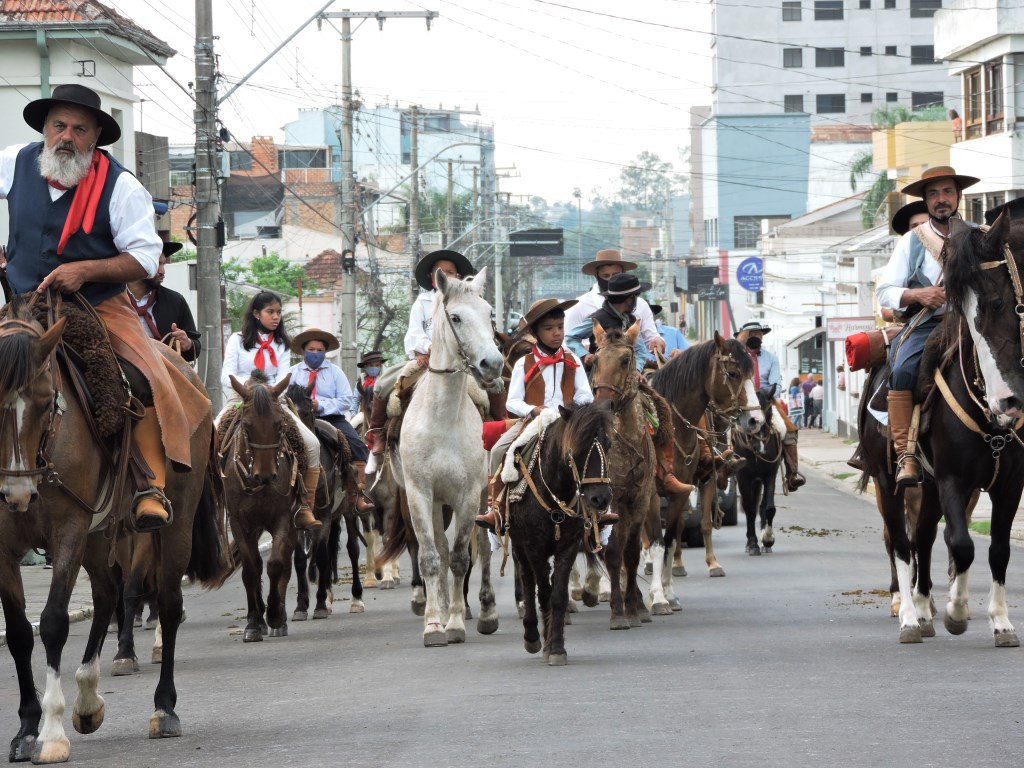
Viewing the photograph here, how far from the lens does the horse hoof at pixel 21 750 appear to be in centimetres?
782

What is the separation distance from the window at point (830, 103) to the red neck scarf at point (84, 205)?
11258 centimetres

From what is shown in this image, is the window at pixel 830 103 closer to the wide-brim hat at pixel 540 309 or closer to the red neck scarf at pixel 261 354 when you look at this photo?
the red neck scarf at pixel 261 354

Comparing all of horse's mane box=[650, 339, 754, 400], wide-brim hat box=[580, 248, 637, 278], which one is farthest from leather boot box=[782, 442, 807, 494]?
horse's mane box=[650, 339, 754, 400]

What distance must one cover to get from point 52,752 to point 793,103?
113 m

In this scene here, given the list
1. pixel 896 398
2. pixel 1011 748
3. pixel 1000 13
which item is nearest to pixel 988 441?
pixel 896 398

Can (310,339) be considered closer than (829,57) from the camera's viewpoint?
Yes

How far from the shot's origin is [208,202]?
23.7 meters

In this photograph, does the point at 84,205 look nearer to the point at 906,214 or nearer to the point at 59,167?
the point at 59,167

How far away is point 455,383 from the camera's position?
12969 millimetres

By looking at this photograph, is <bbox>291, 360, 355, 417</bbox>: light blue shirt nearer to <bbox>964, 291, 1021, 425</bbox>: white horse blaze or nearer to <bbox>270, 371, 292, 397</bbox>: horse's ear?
<bbox>270, 371, 292, 397</bbox>: horse's ear

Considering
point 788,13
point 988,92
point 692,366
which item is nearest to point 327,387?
point 692,366

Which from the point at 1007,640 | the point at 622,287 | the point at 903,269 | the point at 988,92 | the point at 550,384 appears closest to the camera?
the point at 1007,640

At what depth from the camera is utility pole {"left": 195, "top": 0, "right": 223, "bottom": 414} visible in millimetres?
23375

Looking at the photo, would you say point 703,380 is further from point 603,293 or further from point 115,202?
point 115,202
